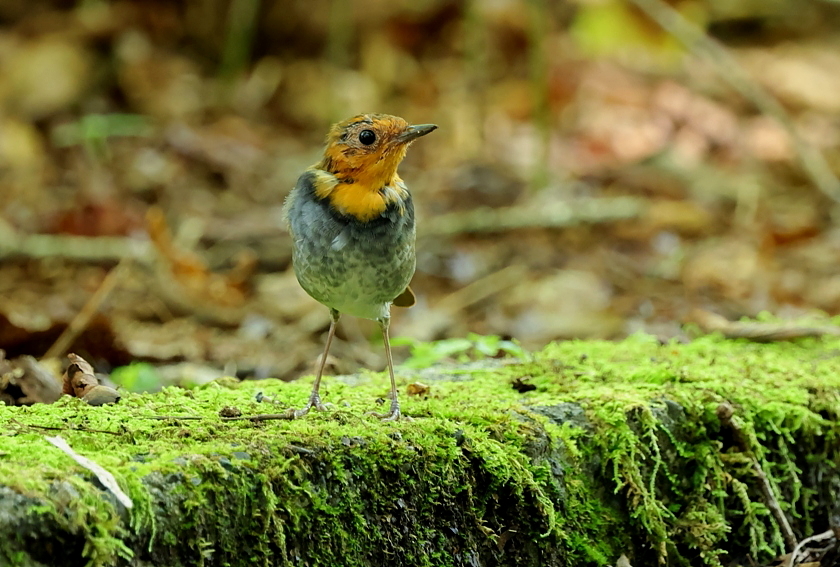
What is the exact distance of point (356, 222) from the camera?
3.05 metres

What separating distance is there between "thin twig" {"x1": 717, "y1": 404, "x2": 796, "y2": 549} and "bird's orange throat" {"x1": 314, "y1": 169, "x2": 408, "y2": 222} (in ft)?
4.29

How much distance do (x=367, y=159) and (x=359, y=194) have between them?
0.40ft

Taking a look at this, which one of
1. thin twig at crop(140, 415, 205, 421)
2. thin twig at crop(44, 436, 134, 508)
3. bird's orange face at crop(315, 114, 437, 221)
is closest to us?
thin twig at crop(44, 436, 134, 508)

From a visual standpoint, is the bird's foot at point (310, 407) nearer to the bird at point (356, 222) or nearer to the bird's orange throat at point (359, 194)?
the bird at point (356, 222)

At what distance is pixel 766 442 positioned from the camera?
339 cm

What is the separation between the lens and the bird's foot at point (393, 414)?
2.83 meters

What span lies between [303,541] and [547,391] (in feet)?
4.36

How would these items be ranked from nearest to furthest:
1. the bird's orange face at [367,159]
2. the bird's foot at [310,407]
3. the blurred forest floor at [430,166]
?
the bird's foot at [310,407] → the bird's orange face at [367,159] → the blurred forest floor at [430,166]

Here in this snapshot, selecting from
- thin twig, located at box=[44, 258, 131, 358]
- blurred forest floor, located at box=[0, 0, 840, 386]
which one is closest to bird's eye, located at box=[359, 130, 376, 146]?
blurred forest floor, located at box=[0, 0, 840, 386]

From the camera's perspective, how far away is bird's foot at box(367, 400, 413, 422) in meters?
2.83

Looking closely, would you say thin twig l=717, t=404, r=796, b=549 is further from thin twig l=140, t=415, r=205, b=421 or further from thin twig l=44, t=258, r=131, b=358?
thin twig l=44, t=258, r=131, b=358

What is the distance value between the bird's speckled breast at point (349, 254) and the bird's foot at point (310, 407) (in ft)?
1.03

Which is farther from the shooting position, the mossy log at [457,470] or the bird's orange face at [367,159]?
the bird's orange face at [367,159]

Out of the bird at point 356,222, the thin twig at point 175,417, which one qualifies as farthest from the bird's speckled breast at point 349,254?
the thin twig at point 175,417
